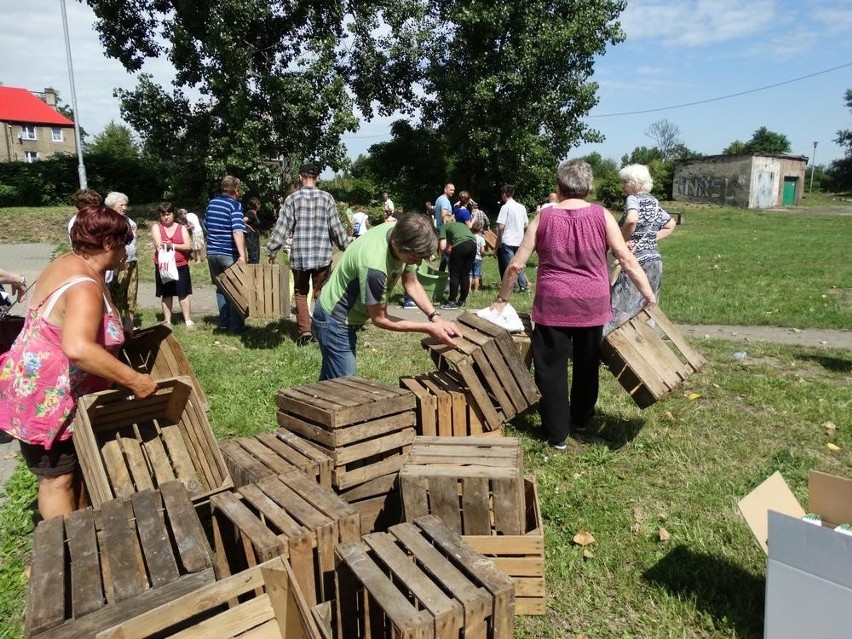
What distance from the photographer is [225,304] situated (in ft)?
29.0

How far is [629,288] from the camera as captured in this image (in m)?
6.34

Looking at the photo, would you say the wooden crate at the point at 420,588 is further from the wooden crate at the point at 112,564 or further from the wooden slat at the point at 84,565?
the wooden slat at the point at 84,565

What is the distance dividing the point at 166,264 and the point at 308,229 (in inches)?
86.2

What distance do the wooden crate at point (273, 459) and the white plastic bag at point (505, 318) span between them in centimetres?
170

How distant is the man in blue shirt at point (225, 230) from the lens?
8102 mm

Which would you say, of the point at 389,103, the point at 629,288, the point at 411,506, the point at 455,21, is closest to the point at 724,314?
the point at 629,288

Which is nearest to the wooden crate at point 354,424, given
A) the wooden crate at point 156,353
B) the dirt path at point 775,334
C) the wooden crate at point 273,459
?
the wooden crate at point 273,459

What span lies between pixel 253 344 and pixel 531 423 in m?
4.09

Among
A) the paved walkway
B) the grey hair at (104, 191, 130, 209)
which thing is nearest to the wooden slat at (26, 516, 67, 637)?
the paved walkway

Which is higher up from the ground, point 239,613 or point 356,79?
point 356,79

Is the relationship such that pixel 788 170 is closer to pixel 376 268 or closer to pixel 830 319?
pixel 830 319

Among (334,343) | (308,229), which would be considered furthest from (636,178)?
(308,229)

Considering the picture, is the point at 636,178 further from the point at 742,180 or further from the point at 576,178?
the point at 742,180

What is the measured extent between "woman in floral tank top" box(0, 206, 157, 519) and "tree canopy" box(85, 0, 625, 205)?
59.6 feet
